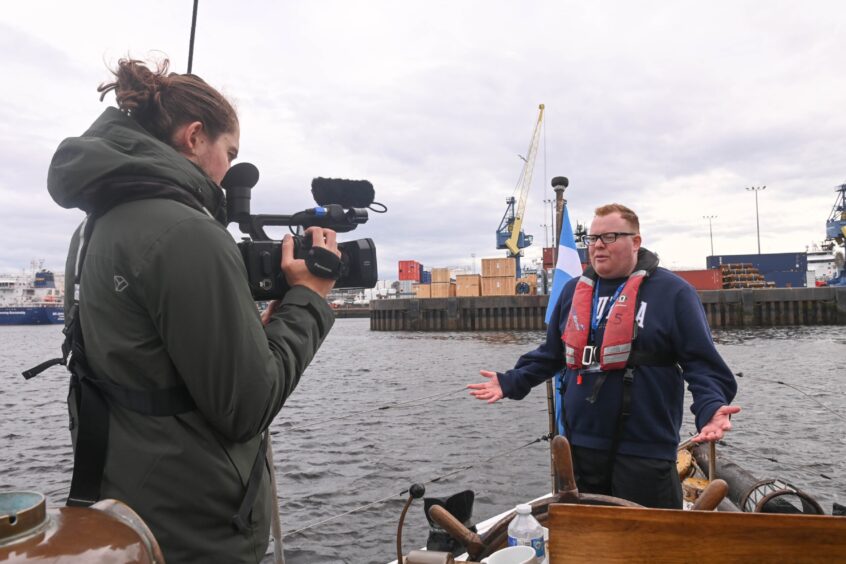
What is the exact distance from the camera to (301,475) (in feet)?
32.0

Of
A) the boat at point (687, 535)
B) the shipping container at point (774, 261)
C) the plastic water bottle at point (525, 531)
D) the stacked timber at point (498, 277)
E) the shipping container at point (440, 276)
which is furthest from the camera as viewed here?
the shipping container at point (774, 261)

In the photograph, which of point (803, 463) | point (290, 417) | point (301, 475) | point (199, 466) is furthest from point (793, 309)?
point (199, 466)

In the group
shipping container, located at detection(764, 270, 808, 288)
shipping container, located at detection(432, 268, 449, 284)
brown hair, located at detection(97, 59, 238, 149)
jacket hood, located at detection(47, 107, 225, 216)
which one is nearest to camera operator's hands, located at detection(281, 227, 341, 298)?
jacket hood, located at detection(47, 107, 225, 216)

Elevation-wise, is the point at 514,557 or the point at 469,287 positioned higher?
the point at 469,287

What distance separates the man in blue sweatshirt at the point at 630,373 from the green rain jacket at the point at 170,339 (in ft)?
6.45

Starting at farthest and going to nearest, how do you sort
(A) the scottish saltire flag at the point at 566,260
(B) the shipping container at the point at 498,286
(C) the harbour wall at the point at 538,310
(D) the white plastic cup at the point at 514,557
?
Answer: (B) the shipping container at the point at 498,286, (C) the harbour wall at the point at 538,310, (A) the scottish saltire flag at the point at 566,260, (D) the white plastic cup at the point at 514,557

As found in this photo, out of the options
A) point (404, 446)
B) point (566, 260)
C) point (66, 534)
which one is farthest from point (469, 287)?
point (66, 534)

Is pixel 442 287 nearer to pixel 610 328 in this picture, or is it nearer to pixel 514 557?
pixel 610 328

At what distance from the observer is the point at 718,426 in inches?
97.9

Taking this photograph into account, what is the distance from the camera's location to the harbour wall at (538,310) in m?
41.3

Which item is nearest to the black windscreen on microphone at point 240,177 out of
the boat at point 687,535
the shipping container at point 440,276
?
the boat at point 687,535

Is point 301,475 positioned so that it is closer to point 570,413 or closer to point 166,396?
point 570,413

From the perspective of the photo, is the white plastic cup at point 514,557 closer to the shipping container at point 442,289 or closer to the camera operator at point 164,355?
the camera operator at point 164,355

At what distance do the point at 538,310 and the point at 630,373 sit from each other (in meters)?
43.6
